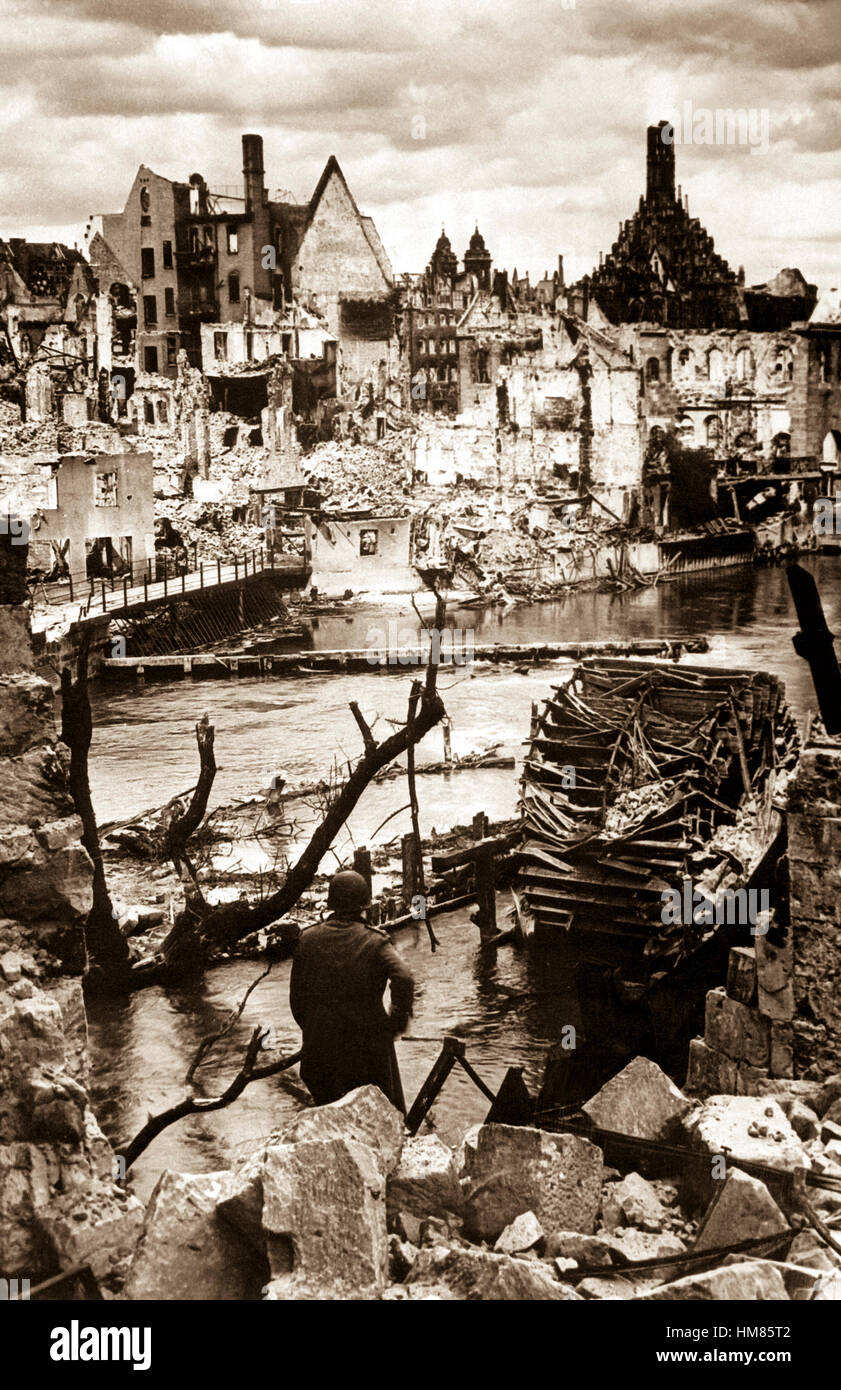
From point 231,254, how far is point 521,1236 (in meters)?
7.33

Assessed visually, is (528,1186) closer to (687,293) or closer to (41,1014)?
(41,1014)

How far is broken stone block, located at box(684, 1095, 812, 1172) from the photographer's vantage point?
15.8 feet

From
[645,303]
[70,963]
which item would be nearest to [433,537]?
[70,963]

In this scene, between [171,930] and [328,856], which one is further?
[328,856]

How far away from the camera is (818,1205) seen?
4.72 m

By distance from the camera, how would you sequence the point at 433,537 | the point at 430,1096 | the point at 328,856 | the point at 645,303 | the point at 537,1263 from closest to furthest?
1. the point at 537,1263
2. the point at 430,1096
3. the point at 328,856
4. the point at 433,537
5. the point at 645,303

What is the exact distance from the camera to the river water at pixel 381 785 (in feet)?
22.4

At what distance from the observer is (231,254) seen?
371 inches

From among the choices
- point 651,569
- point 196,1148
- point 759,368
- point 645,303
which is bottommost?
point 196,1148

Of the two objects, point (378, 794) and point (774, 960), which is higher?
point (378, 794)

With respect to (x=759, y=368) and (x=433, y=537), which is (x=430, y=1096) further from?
(x=759, y=368)

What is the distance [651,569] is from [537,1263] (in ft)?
27.1

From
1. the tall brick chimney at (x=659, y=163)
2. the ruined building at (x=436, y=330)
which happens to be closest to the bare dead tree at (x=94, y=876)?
the tall brick chimney at (x=659, y=163)

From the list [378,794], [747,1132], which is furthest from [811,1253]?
[378,794]
